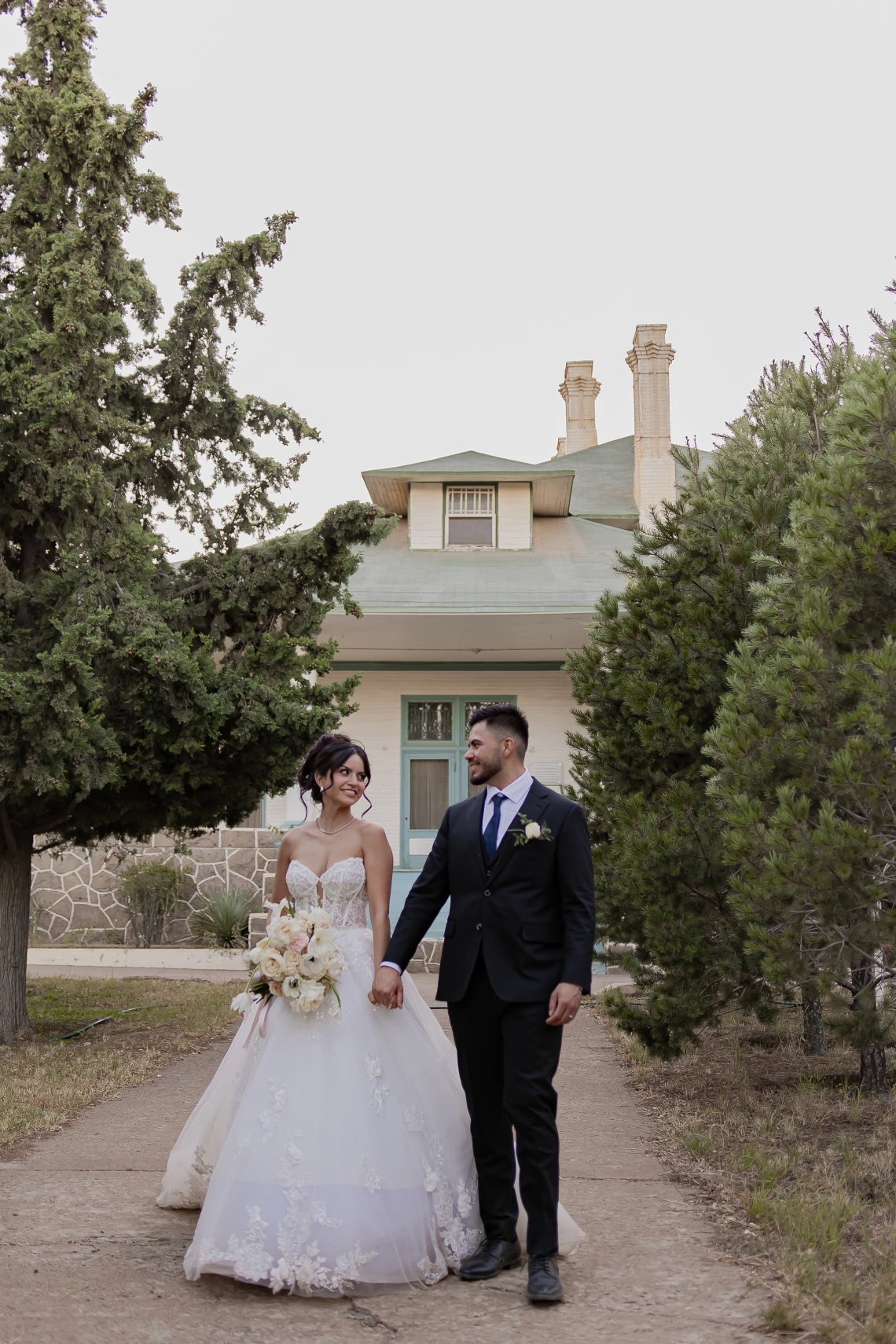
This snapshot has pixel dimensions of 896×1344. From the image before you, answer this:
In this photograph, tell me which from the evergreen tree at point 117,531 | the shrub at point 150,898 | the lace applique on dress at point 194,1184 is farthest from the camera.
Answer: the shrub at point 150,898

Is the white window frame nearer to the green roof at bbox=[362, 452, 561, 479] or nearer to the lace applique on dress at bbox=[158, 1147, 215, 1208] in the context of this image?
the green roof at bbox=[362, 452, 561, 479]

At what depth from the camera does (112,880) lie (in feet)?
61.2

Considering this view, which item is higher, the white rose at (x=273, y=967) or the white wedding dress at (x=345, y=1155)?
the white rose at (x=273, y=967)

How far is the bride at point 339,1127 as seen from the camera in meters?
4.39

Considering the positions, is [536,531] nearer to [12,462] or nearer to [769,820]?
[12,462]

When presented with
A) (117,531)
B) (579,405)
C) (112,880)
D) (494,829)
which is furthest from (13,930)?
(579,405)

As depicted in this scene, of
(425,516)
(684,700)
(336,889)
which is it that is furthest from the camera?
(425,516)

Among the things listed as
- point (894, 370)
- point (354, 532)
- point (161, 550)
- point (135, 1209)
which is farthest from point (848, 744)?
point (161, 550)

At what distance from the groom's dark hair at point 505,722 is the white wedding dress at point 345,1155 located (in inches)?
35.6

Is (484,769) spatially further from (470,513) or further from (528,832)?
(470,513)

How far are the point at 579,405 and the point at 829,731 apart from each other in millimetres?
24910

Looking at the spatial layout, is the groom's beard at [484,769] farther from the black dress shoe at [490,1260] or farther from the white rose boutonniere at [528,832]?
the black dress shoe at [490,1260]

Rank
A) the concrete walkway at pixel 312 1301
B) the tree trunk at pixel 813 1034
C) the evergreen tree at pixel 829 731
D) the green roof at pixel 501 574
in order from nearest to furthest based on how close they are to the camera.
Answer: the concrete walkway at pixel 312 1301 → the evergreen tree at pixel 829 731 → the tree trunk at pixel 813 1034 → the green roof at pixel 501 574

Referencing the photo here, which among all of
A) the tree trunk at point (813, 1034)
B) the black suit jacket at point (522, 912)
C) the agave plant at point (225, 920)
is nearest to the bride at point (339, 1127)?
the black suit jacket at point (522, 912)
